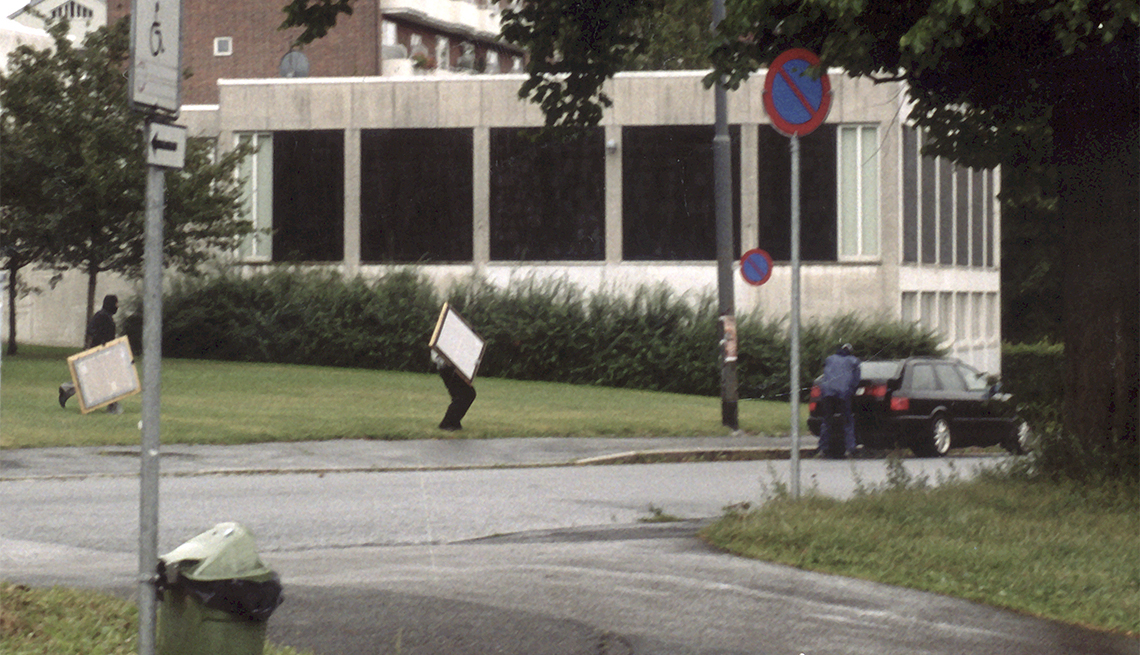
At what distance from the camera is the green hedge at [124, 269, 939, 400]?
34062mm

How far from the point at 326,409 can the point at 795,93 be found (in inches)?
576

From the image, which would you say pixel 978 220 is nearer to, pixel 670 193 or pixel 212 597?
pixel 670 193

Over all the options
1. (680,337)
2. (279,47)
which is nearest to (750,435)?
(680,337)

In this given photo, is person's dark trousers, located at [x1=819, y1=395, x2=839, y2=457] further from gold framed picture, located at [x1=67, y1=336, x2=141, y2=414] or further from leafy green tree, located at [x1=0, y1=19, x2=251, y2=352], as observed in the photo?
leafy green tree, located at [x1=0, y1=19, x2=251, y2=352]

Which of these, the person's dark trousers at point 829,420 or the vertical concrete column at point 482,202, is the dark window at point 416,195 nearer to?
the vertical concrete column at point 482,202

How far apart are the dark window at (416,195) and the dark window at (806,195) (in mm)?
6928

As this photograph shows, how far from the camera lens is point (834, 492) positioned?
14484 mm

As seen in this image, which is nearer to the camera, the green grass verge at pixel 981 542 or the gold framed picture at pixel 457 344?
the green grass verge at pixel 981 542

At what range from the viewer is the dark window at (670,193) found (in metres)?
36.1

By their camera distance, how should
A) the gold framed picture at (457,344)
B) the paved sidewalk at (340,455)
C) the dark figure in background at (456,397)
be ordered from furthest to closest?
the dark figure in background at (456,397)
the gold framed picture at (457,344)
the paved sidewalk at (340,455)

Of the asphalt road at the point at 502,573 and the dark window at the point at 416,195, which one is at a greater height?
Result: the dark window at the point at 416,195

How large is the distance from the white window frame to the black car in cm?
1324

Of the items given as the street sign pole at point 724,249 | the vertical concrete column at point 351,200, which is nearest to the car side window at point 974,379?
the street sign pole at point 724,249

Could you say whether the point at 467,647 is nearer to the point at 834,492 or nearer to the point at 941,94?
the point at 941,94
